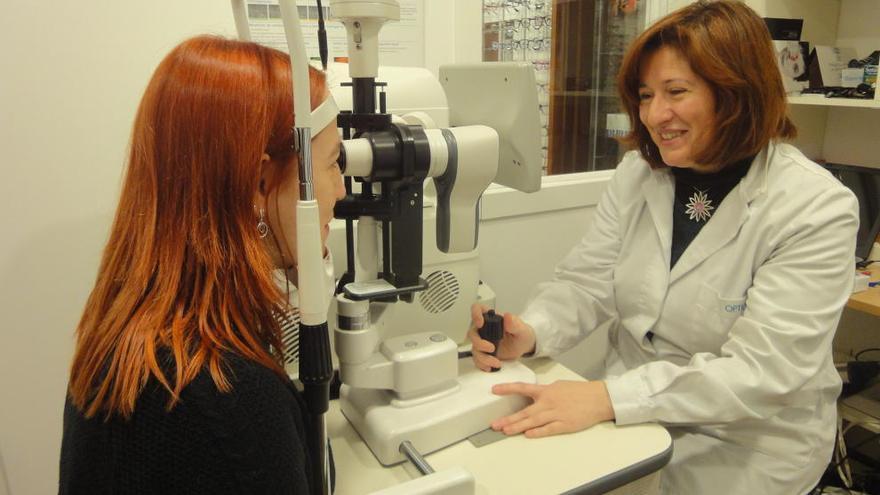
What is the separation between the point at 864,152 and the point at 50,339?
262cm

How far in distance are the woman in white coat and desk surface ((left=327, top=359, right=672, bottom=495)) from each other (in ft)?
0.09

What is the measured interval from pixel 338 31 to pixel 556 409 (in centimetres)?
116

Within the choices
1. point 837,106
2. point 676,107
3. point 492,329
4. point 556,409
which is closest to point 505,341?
point 492,329

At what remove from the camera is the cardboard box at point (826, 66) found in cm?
213

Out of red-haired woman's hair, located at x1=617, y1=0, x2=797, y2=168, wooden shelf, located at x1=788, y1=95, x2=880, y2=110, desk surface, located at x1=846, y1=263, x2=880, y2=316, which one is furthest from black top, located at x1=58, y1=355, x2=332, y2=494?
wooden shelf, located at x1=788, y1=95, x2=880, y2=110

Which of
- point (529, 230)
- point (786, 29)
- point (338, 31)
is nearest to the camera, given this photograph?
point (338, 31)

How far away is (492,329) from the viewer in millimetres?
1124

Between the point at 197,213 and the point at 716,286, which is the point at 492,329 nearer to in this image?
the point at 716,286

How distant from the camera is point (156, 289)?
2.35 feet

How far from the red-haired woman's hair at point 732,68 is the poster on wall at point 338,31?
71 cm

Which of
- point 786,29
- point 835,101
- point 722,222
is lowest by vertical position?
point 722,222

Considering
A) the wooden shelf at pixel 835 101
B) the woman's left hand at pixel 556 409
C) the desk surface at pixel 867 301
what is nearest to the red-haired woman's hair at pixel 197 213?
the woman's left hand at pixel 556 409

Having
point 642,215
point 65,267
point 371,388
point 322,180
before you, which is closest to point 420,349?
point 371,388

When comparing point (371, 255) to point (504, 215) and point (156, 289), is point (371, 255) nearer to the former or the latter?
point (156, 289)
